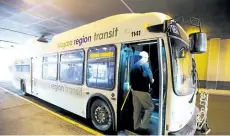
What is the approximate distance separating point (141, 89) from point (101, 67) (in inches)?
46.0

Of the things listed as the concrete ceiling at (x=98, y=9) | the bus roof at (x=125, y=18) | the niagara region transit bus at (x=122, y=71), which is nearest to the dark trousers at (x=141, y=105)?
the niagara region transit bus at (x=122, y=71)

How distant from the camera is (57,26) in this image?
10867mm

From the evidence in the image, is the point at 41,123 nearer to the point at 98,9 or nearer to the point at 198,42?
the point at 198,42

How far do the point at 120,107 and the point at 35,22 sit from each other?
8.69 m

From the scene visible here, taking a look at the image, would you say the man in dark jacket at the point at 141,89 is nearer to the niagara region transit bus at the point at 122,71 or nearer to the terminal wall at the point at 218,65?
the niagara region transit bus at the point at 122,71

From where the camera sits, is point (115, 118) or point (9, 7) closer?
point (115, 118)

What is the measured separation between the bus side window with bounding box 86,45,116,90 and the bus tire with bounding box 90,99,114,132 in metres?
0.46

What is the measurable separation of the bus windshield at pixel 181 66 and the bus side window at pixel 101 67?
1.34m

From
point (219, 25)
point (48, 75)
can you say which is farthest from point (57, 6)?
point (219, 25)

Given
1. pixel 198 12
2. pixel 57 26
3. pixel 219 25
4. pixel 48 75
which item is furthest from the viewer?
pixel 57 26

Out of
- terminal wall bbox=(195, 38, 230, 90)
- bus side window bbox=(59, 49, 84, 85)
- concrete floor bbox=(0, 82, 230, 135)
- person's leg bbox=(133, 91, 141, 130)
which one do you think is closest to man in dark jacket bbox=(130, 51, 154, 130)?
person's leg bbox=(133, 91, 141, 130)

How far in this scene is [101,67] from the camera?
13.7 feet

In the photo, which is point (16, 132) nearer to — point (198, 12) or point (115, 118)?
point (115, 118)

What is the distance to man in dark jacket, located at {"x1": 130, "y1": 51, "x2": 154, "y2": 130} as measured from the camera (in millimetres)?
3580
